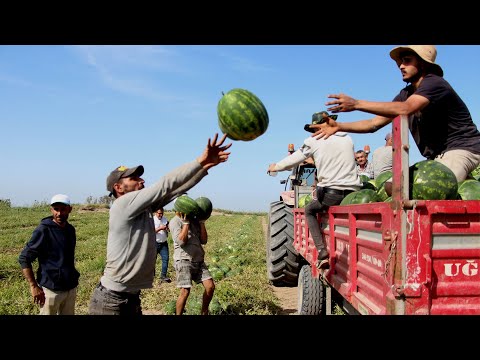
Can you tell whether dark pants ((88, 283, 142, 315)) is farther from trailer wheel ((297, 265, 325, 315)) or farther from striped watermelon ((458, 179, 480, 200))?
striped watermelon ((458, 179, 480, 200))

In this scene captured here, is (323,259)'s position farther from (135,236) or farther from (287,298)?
(287,298)

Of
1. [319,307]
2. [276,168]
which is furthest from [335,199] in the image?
[319,307]

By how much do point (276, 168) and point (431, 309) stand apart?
327 centimetres

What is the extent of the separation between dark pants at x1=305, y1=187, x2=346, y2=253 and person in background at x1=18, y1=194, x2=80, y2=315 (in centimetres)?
290

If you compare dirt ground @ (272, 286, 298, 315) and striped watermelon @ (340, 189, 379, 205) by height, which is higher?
striped watermelon @ (340, 189, 379, 205)

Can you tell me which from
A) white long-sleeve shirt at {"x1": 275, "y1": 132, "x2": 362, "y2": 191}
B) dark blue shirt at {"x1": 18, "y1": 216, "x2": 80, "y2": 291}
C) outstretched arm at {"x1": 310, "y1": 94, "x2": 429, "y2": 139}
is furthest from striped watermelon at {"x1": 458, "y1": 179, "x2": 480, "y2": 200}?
dark blue shirt at {"x1": 18, "y1": 216, "x2": 80, "y2": 291}

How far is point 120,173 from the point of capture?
4098mm

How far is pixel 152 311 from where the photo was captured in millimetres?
7801

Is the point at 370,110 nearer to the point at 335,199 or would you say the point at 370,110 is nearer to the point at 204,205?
the point at 335,199

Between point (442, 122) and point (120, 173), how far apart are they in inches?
115

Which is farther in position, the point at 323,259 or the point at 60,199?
the point at 60,199

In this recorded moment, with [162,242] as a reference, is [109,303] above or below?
above

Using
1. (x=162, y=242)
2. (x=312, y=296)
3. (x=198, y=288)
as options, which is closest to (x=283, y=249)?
(x=198, y=288)

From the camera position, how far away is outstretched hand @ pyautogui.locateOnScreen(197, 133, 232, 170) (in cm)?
352
